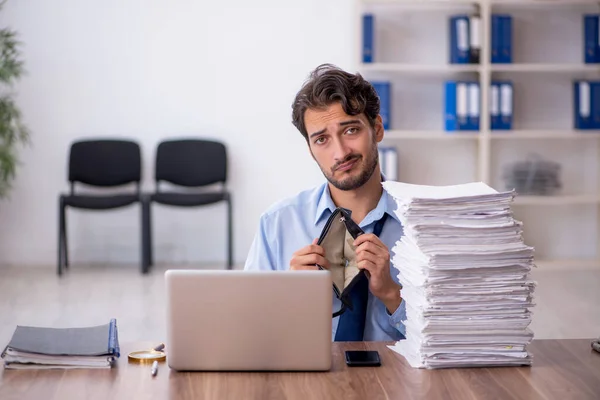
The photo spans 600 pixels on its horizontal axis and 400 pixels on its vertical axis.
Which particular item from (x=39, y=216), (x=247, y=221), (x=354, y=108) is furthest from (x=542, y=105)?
(x=354, y=108)

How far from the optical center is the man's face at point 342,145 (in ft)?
7.47

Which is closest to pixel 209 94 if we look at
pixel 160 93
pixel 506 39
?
pixel 160 93

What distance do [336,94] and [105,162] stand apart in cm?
417

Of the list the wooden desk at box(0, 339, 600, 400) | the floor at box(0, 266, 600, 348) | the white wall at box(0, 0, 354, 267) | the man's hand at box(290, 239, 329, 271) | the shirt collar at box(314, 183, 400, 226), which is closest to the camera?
the wooden desk at box(0, 339, 600, 400)

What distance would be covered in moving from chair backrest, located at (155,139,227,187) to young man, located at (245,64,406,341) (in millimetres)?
3827

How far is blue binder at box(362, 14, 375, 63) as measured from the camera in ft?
19.9

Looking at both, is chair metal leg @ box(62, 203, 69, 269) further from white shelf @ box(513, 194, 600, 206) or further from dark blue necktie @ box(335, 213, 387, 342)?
dark blue necktie @ box(335, 213, 387, 342)

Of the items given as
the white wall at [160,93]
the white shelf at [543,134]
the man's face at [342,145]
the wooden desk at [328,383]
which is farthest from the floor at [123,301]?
the wooden desk at [328,383]

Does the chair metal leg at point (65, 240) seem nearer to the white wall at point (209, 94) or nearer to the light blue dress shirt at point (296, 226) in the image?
the white wall at point (209, 94)

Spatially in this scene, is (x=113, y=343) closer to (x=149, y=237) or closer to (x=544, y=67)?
(x=149, y=237)

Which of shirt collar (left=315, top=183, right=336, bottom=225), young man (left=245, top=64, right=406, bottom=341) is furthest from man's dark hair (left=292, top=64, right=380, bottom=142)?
shirt collar (left=315, top=183, right=336, bottom=225)

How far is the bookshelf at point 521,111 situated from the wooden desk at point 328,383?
4561 mm

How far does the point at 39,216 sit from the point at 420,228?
517cm

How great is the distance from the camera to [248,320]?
171 centimetres
